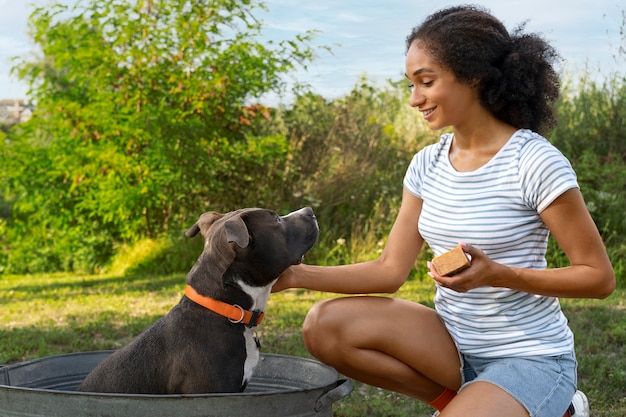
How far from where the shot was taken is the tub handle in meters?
2.37

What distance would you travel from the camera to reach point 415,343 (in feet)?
9.45

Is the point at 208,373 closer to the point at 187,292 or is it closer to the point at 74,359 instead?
the point at 187,292

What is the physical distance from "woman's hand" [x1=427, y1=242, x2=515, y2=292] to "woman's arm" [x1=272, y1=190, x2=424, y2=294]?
56cm

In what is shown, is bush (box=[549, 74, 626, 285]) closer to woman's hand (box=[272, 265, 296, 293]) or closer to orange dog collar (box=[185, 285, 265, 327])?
woman's hand (box=[272, 265, 296, 293])

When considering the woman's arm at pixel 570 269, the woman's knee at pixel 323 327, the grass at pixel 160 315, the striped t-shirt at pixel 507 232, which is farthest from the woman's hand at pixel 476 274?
the grass at pixel 160 315

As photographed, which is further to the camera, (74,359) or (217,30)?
(217,30)

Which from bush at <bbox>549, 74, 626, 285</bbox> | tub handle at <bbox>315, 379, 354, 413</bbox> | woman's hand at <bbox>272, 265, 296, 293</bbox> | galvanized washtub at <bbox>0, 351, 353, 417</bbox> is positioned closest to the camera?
galvanized washtub at <bbox>0, 351, 353, 417</bbox>

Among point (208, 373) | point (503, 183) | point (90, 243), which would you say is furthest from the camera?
point (90, 243)

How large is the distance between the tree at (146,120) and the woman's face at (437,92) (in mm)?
6082

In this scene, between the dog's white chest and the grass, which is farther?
the grass

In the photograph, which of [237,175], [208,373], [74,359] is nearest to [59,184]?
[237,175]

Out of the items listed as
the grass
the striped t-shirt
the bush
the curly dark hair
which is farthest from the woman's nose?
the bush

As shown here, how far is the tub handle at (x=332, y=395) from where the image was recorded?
2.37 metres

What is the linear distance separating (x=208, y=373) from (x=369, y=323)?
0.67 m
